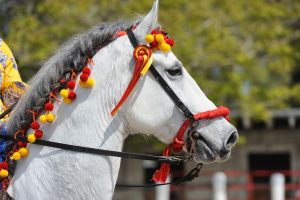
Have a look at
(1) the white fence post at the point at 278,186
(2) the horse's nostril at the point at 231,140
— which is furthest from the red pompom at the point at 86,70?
(1) the white fence post at the point at 278,186

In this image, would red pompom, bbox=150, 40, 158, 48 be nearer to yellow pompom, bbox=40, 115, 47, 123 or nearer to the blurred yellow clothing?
yellow pompom, bbox=40, 115, 47, 123

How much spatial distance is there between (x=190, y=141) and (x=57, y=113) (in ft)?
2.40

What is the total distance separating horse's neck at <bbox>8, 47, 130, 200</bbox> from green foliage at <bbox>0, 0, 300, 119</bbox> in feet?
28.1

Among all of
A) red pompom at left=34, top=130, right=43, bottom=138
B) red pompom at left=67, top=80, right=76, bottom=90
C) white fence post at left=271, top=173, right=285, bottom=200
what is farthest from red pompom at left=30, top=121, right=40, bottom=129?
white fence post at left=271, top=173, right=285, bottom=200

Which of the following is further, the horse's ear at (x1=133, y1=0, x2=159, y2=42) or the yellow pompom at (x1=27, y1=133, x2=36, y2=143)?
the horse's ear at (x1=133, y1=0, x2=159, y2=42)

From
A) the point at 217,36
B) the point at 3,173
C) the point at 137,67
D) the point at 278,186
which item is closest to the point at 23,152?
the point at 3,173

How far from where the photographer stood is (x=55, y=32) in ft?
41.6

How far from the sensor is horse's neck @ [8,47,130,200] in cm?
317

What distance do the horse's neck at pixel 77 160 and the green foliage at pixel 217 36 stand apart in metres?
8.57

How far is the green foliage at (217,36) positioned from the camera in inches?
498

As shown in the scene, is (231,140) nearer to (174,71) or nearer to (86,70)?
(174,71)

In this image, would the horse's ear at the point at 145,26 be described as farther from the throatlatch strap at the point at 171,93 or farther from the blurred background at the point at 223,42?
the blurred background at the point at 223,42

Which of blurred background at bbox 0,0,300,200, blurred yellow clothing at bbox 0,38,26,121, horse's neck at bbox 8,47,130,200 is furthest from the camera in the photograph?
blurred background at bbox 0,0,300,200

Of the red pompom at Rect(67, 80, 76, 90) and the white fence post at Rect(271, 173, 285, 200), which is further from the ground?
the white fence post at Rect(271, 173, 285, 200)
